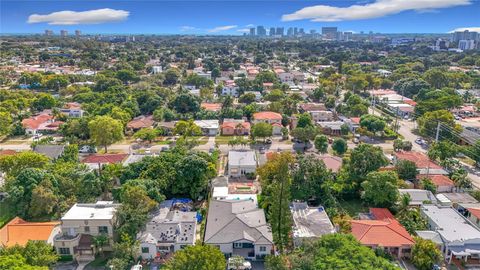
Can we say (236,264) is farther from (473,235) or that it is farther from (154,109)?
(154,109)

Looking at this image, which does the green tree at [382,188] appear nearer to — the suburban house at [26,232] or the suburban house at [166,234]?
the suburban house at [166,234]

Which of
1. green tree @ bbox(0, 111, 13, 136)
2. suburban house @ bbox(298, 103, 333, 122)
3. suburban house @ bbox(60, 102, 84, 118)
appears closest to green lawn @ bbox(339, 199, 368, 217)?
suburban house @ bbox(298, 103, 333, 122)

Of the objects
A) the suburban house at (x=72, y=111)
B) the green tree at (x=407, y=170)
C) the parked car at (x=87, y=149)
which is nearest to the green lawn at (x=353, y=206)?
the green tree at (x=407, y=170)

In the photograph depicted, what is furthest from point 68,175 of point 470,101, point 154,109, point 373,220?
point 470,101

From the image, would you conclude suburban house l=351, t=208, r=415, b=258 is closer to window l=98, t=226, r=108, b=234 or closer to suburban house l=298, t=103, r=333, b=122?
window l=98, t=226, r=108, b=234

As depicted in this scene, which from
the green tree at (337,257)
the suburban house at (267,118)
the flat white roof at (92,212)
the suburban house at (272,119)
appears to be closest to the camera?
the green tree at (337,257)

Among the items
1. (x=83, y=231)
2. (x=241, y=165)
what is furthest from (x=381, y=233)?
(x=83, y=231)
